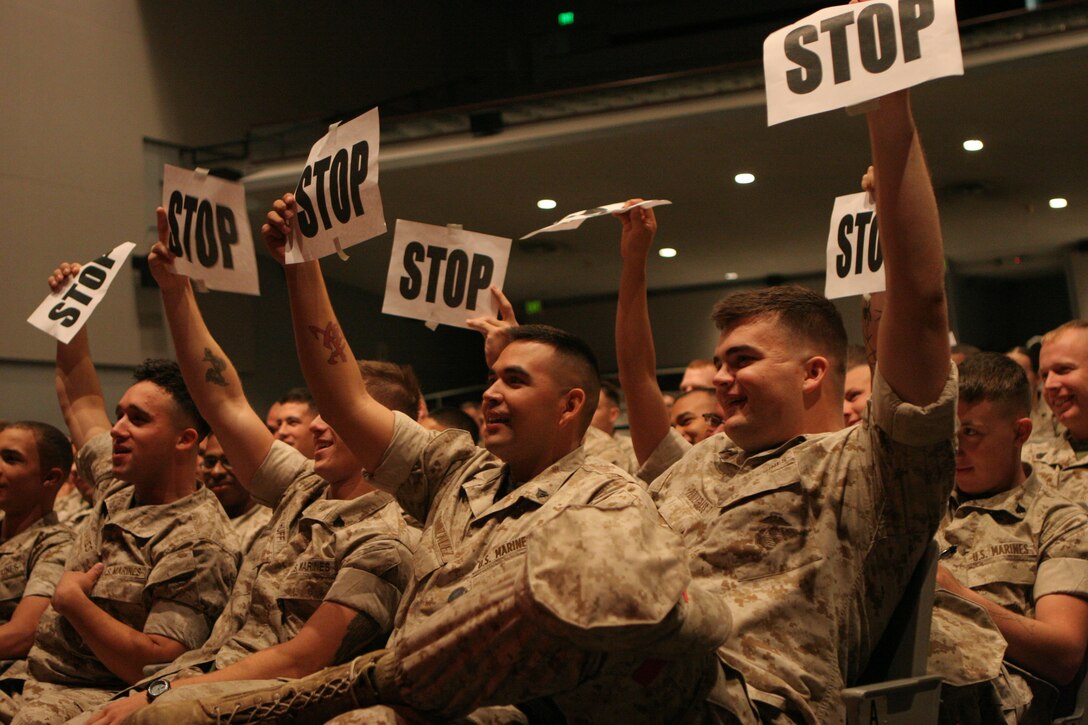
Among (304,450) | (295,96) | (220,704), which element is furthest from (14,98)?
(220,704)

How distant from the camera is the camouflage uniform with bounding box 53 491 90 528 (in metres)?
4.19

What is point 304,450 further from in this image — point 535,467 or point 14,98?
point 14,98

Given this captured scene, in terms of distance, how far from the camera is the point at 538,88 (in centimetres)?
902

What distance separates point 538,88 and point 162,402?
6.50 metres

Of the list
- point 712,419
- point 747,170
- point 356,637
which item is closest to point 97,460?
point 356,637

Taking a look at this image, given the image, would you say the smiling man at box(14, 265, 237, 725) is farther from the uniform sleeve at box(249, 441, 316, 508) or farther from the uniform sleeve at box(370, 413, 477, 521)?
the uniform sleeve at box(370, 413, 477, 521)

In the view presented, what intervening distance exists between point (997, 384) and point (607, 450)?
1.41 m

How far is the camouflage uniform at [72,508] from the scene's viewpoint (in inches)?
165

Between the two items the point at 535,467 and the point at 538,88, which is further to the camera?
the point at 538,88

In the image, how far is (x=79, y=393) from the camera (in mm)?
3547

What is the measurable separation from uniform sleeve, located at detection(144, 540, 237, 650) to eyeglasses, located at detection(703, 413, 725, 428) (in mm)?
1608

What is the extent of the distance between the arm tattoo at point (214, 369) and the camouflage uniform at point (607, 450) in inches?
48.7

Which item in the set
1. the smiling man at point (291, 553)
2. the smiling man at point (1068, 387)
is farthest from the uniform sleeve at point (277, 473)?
the smiling man at point (1068, 387)

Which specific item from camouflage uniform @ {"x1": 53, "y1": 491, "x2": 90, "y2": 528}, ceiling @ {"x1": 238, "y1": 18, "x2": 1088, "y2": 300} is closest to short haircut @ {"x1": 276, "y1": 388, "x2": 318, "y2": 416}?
camouflage uniform @ {"x1": 53, "y1": 491, "x2": 90, "y2": 528}
